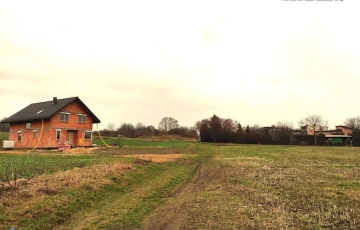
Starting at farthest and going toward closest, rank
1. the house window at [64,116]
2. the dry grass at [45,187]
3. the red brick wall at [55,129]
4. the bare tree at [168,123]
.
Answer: the bare tree at [168,123]
the house window at [64,116]
the red brick wall at [55,129]
the dry grass at [45,187]

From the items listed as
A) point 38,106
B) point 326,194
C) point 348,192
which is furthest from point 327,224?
point 38,106

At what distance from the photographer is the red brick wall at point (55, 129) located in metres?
36.5

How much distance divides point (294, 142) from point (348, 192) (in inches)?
2772

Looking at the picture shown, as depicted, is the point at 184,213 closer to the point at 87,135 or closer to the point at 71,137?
the point at 71,137

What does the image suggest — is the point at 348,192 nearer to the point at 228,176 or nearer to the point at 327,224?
the point at 327,224

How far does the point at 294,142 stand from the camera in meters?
75.1

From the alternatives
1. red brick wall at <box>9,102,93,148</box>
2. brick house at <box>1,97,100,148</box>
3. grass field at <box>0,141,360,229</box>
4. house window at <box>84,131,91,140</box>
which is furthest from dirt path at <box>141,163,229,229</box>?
house window at <box>84,131,91,140</box>

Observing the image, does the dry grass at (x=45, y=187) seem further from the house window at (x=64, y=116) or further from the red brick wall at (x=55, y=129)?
the house window at (x=64, y=116)

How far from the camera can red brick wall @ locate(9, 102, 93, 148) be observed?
36.5 meters

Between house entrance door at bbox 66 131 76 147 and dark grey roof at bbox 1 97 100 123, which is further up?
dark grey roof at bbox 1 97 100 123

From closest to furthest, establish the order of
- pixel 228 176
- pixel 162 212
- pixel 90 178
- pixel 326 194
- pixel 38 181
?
pixel 162 212, pixel 326 194, pixel 38 181, pixel 90 178, pixel 228 176

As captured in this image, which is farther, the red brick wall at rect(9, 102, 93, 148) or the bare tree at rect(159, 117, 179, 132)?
the bare tree at rect(159, 117, 179, 132)

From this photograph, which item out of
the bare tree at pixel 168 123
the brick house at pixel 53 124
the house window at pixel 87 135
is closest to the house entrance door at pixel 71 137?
the brick house at pixel 53 124

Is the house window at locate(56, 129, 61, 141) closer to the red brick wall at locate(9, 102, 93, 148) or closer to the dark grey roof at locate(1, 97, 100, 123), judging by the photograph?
the red brick wall at locate(9, 102, 93, 148)
